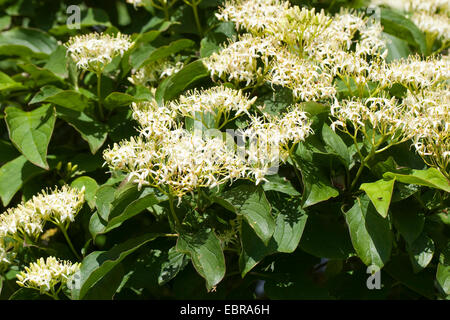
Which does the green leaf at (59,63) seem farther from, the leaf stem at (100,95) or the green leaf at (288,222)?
the green leaf at (288,222)

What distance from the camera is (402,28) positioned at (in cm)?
242

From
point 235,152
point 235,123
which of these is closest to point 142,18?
point 235,123

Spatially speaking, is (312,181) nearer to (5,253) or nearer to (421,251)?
(421,251)

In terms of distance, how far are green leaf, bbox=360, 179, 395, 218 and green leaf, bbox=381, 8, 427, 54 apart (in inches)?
37.5

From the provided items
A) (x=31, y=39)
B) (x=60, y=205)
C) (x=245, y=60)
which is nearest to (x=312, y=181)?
(x=245, y=60)

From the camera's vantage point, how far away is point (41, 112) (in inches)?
84.7

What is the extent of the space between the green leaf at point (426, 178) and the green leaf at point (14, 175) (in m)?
1.24

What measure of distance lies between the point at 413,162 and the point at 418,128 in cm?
16

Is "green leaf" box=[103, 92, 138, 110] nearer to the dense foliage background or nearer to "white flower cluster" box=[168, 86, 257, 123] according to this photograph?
the dense foliage background

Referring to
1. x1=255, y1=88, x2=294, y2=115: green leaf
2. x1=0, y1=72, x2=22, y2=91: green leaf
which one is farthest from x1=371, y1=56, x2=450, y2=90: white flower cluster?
x1=0, y1=72, x2=22, y2=91: green leaf

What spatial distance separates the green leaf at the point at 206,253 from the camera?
1658mm

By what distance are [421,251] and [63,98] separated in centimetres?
132
